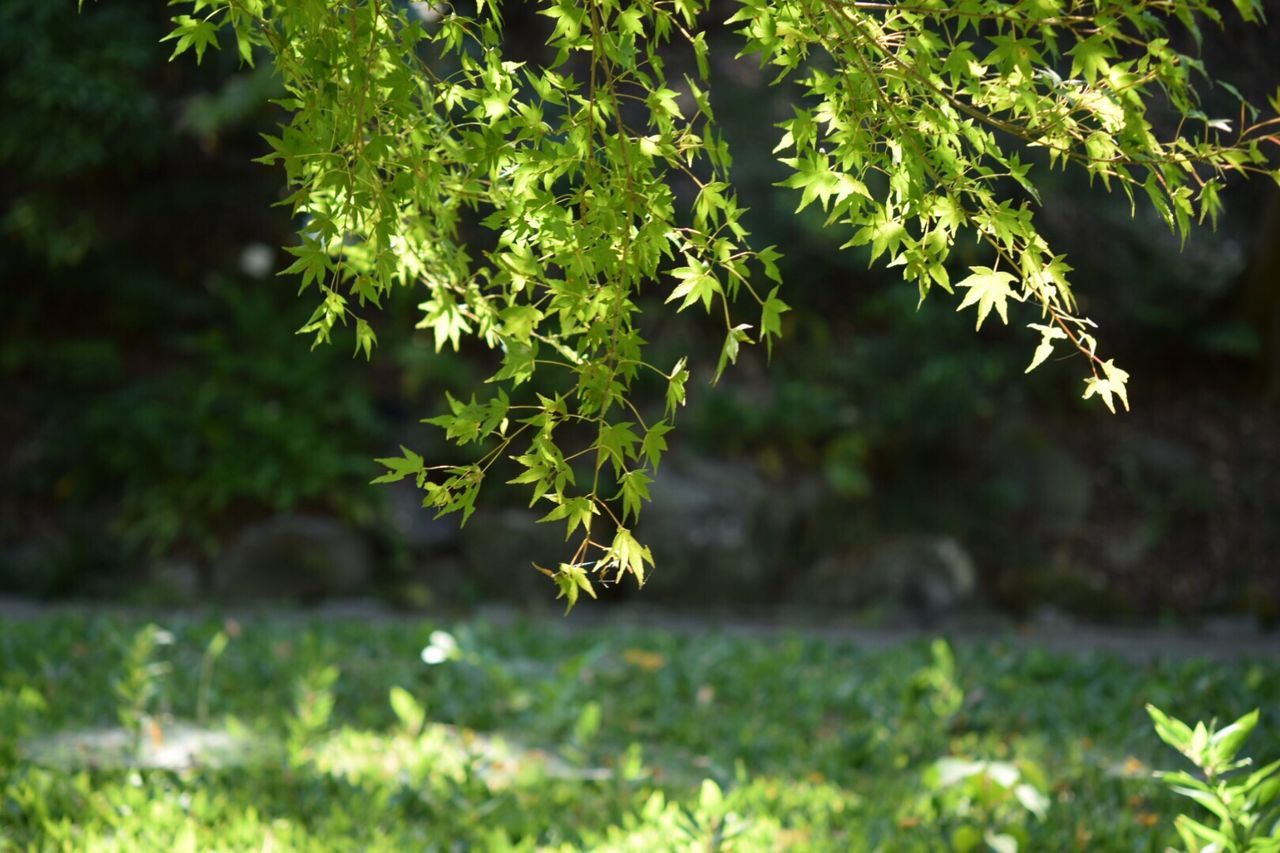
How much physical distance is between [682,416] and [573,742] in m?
5.32

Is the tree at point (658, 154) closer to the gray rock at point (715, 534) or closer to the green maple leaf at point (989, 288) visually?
the green maple leaf at point (989, 288)

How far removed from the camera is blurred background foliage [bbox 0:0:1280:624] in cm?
834

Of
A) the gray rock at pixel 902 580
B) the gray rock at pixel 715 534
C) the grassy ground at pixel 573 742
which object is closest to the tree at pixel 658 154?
the grassy ground at pixel 573 742

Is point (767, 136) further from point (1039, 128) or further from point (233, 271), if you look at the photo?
point (1039, 128)

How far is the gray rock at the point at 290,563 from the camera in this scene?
27.1 feet

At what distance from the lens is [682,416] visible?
9.11m

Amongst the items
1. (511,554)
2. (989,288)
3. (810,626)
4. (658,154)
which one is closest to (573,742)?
(658,154)

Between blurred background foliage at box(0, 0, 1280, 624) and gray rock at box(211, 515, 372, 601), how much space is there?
22 mm

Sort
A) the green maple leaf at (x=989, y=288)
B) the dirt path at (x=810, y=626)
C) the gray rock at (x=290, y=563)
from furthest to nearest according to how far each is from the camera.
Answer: the gray rock at (x=290, y=563)
the dirt path at (x=810, y=626)
the green maple leaf at (x=989, y=288)

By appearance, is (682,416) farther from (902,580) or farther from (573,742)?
(573,742)

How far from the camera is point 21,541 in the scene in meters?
8.68

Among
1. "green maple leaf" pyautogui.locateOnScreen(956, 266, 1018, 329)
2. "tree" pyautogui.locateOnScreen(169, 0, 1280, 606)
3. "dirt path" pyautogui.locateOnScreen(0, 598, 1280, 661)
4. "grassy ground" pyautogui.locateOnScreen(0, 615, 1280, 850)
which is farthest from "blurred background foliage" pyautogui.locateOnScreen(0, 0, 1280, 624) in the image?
"green maple leaf" pyautogui.locateOnScreen(956, 266, 1018, 329)

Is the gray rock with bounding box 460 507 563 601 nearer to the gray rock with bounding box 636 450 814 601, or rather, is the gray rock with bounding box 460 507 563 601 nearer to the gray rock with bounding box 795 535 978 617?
the gray rock with bounding box 636 450 814 601

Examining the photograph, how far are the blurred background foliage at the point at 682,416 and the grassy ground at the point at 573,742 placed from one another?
2.58 meters
